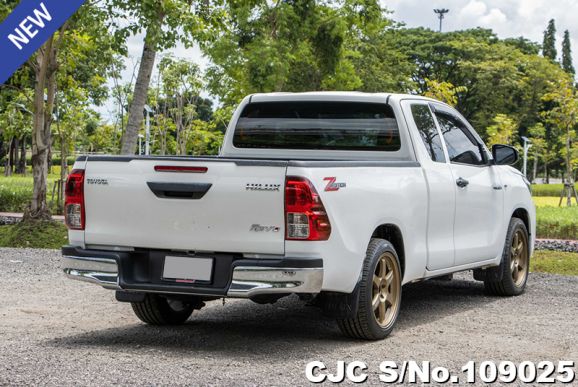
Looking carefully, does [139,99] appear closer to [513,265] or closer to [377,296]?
[513,265]


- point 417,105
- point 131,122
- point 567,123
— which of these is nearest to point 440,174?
point 417,105

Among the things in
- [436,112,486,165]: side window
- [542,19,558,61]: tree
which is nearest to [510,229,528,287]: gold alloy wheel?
[436,112,486,165]: side window

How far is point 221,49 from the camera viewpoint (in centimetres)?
2905

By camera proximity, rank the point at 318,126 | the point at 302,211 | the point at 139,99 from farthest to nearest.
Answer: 1. the point at 139,99
2. the point at 318,126
3. the point at 302,211

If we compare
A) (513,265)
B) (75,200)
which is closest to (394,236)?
(75,200)

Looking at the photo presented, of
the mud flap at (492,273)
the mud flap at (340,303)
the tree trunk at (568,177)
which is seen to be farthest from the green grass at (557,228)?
the mud flap at (340,303)

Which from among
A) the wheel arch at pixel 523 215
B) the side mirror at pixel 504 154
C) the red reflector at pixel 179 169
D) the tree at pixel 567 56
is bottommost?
the wheel arch at pixel 523 215

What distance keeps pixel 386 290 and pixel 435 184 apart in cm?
118

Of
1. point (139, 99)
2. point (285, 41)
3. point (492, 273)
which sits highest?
point (285, 41)

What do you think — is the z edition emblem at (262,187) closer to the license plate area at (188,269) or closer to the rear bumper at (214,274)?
the rear bumper at (214,274)

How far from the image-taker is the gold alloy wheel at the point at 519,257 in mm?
10163

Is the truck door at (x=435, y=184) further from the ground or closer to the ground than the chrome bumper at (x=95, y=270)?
further from the ground

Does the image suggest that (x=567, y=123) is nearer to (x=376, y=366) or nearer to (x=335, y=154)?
(x=335, y=154)

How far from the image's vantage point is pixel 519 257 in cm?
1034
